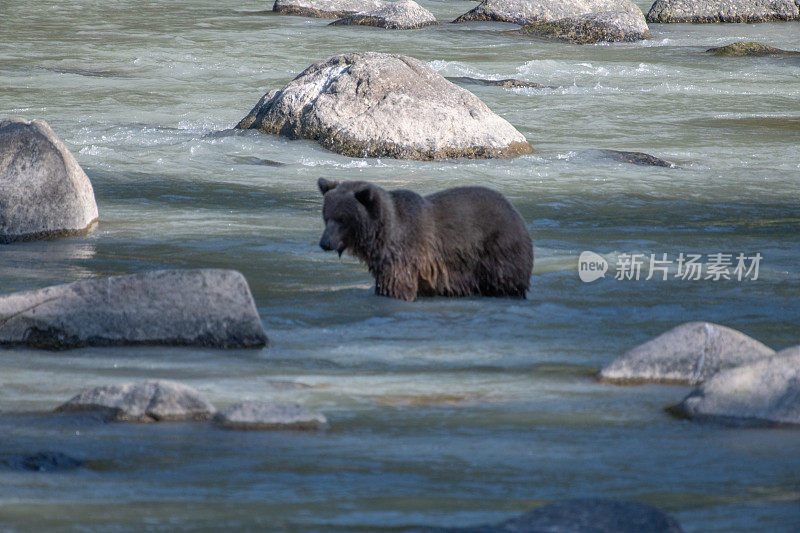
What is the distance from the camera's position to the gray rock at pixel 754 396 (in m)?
5.35

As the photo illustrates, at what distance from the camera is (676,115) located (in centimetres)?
1950

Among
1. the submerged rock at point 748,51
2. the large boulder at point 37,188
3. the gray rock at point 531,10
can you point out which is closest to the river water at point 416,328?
Answer: the large boulder at point 37,188

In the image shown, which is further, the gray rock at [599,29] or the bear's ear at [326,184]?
the gray rock at [599,29]

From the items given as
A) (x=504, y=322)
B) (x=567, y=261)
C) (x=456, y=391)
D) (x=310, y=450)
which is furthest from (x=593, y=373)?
(x=567, y=261)

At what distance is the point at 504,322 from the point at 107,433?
3.57 metres

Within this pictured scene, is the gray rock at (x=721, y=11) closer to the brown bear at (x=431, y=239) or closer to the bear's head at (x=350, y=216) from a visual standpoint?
the brown bear at (x=431, y=239)

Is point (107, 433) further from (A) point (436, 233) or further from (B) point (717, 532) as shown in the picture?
(A) point (436, 233)

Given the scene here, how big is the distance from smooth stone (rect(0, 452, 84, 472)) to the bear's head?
3.71m

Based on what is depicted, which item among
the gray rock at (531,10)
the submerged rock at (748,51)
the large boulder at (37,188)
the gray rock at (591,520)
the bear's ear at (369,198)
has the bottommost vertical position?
the large boulder at (37,188)

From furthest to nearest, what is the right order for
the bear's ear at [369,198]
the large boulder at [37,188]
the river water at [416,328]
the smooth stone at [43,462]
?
1. the large boulder at [37,188]
2. the bear's ear at [369,198]
3. the smooth stone at [43,462]
4. the river water at [416,328]

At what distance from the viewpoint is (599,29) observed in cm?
3153

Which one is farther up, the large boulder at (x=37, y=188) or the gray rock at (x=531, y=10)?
the gray rock at (x=531, y=10)

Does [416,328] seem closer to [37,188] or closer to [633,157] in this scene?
[37,188]

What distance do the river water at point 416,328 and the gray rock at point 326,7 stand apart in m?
15.1
